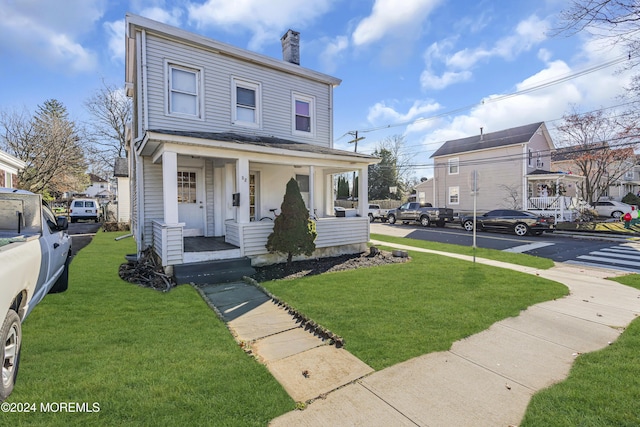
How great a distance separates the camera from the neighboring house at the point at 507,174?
22891 mm

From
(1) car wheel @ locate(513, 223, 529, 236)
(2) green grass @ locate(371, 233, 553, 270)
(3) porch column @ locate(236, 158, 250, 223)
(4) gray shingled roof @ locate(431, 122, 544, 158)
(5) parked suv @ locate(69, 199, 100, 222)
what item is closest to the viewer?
(3) porch column @ locate(236, 158, 250, 223)

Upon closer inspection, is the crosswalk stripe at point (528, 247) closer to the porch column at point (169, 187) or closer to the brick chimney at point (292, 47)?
the brick chimney at point (292, 47)

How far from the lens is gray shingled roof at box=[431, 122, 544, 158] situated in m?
24.6

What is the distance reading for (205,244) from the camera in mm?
8406

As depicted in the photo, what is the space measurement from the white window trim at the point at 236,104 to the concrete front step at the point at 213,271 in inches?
196

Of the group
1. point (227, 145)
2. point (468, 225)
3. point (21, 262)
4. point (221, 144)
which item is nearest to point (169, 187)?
point (221, 144)

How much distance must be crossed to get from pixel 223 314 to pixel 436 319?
3.29 metres

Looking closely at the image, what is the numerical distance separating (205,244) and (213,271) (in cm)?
156

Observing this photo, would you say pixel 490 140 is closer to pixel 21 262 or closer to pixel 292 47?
pixel 292 47

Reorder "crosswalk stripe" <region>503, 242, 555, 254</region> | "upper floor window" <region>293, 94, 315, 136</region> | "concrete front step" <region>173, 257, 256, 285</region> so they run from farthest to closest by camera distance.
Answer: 1. "crosswalk stripe" <region>503, 242, 555, 254</region>
2. "upper floor window" <region>293, 94, 315, 136</region>
3. "concrete front step" <region>173, 257, 256, 285</region>

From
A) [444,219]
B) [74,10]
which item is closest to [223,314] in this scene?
[74,10]

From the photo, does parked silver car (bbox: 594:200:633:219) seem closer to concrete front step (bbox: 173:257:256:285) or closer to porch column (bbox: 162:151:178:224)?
concrete front step (bbox: 173:257:256:285)

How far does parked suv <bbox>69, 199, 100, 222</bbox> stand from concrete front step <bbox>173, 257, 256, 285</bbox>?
23255mm

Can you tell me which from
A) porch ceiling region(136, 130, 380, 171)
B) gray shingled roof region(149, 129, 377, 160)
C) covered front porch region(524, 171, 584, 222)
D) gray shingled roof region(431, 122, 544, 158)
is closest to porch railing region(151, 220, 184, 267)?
porch ceiling region(136, 130, 380, 171)
